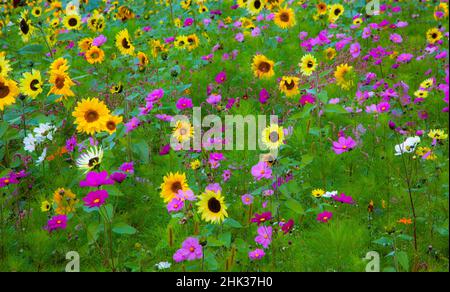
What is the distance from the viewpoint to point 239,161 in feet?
12.4

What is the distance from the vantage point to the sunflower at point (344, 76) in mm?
4715

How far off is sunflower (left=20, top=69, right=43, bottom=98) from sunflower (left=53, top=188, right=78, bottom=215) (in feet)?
3.23

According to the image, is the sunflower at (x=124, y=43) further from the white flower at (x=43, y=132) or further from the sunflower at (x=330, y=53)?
the sunflower at (x=330, y=53)

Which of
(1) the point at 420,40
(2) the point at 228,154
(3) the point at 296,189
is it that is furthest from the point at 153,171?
(1) the point at 420,40

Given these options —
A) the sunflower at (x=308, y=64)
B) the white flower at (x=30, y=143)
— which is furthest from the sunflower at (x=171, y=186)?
the sunflower at (x=308, y=64)

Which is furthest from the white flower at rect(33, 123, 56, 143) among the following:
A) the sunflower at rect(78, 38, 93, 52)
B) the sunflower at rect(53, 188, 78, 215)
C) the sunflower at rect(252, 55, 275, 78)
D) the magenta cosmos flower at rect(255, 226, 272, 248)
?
the magenta cosmos flower at rect(255, 226, 272, 248)

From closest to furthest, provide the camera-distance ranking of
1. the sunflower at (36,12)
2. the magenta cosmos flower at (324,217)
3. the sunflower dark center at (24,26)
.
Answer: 1. the magenta cosmos flower at (324,217)
2. the sunflower dark center at (24,26)
3. the sunflower at (36,12)

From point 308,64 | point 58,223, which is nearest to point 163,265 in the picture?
point 58,223

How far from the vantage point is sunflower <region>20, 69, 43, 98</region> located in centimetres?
362

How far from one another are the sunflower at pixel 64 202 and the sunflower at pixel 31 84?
0.98 metres

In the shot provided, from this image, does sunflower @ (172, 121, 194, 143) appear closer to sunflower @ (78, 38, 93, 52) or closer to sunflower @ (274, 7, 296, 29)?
sunflower @ (78, 38, 93, 52)

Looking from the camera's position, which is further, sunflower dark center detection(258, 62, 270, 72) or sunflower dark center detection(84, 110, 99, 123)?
sunflower dark center detection(258, 62, 270, 72)

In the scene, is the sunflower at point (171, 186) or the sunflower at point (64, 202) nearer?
the sunflower at point (171, 186)

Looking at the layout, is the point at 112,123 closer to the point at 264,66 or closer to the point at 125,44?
the point at 125,44
